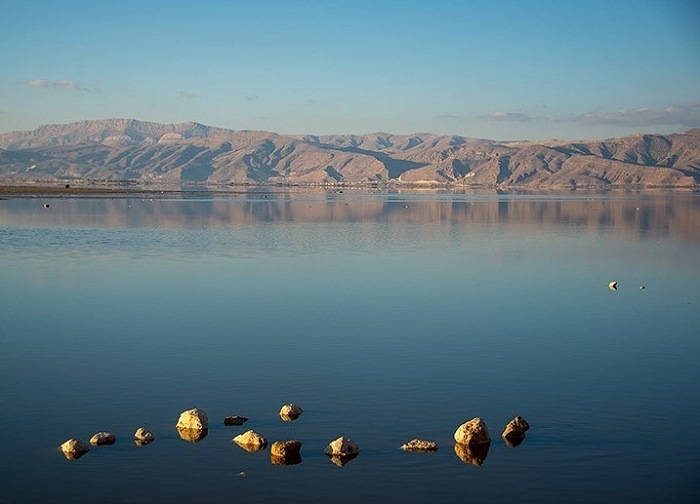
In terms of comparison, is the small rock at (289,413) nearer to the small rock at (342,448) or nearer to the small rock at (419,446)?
the small rock at (342,448)

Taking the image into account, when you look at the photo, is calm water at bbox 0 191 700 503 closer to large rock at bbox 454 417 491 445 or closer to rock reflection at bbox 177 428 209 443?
rock reflection at bbox 177 428 209 443

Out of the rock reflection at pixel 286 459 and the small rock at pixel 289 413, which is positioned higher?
the small rock at pixel 289 413

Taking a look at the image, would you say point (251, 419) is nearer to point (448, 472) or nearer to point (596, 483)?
point (448, 472)

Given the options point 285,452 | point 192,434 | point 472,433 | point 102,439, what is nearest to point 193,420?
point 192,434

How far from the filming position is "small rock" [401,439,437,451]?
42.5ft

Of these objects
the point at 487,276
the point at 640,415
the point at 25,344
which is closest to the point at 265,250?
the point at 487,276

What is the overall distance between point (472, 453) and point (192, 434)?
179 inches

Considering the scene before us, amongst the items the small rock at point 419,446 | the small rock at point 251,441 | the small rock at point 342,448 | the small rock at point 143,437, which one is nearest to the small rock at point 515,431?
the small rock at point 419,446

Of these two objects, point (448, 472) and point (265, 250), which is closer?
point (448, 472)

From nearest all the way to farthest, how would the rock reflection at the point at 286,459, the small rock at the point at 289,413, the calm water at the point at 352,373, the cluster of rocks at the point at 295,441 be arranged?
the calm water at the point at 352,373 → the rock reflection at the point at 286,459 → the cluster of rocks at the point at 295,441 → the small rock at the point at 289,413

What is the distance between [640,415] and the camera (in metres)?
15.2

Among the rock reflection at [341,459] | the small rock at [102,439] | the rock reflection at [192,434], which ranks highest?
the small rock at [102,439]

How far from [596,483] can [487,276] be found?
2197cm

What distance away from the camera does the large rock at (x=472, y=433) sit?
521 inches
